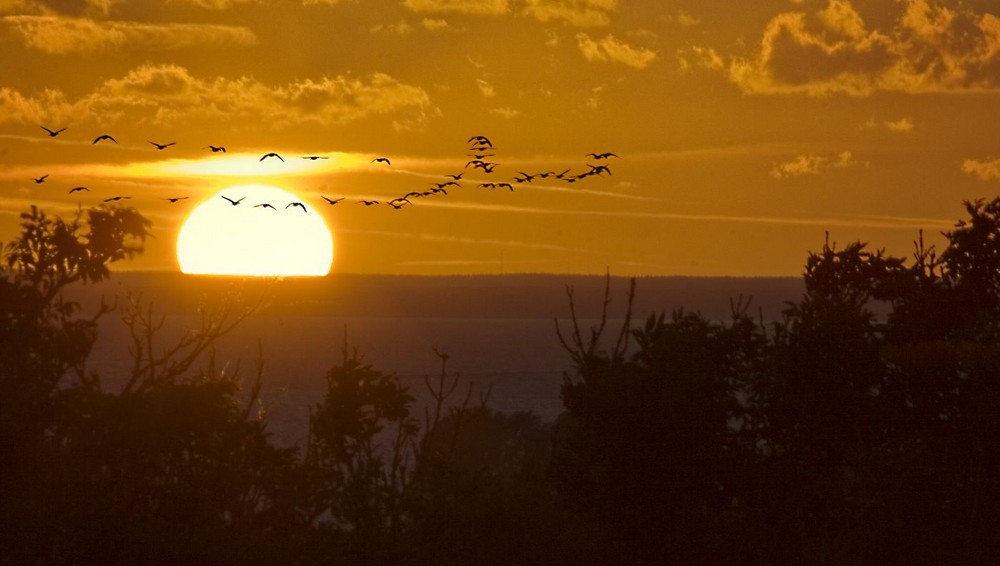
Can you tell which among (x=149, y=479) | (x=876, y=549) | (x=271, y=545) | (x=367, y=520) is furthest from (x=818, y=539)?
(x=149, y=479)

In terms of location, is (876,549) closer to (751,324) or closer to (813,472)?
(813,472)

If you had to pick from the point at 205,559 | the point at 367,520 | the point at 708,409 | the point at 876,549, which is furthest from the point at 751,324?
the point at 205,559

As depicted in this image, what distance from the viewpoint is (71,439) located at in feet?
79.6

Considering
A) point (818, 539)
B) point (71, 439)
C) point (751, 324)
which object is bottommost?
point (818, 539)

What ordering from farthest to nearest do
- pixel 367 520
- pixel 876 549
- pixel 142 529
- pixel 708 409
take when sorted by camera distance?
1. pixel 708 409
2. pixel 876 549
3. pixel 367 520
4. pixel 142 529

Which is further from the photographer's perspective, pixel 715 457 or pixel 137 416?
pixel 715 457

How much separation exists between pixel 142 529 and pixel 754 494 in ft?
45.5

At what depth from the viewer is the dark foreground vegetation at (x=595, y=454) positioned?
77.9 ft

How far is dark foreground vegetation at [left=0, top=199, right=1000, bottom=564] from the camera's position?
77.9 ft

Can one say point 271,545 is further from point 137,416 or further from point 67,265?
point 67,265

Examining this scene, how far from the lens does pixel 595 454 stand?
3041 centimetres

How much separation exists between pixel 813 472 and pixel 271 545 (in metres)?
12.9

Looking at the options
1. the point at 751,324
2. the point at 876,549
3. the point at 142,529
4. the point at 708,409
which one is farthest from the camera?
the point at 751,324

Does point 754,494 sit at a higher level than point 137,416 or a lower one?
lower
